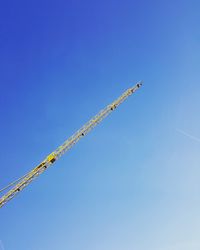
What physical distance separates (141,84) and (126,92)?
17.1 ft

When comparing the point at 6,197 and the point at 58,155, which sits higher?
the point at 58,155

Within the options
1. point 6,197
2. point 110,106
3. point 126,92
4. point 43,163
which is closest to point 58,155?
point 43,163

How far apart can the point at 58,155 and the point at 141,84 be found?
1341 inches

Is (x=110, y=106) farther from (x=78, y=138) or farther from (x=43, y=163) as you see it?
(x=43, y=163)

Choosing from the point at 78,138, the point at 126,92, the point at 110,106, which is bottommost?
the point at 78,138

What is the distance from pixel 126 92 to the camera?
9656 centimetres

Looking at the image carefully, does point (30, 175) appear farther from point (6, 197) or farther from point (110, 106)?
point (110, 106)

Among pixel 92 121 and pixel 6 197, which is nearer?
pixel 6 197

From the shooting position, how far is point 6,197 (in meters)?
70.4

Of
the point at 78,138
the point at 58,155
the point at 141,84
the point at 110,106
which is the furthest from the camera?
the point at 141,84

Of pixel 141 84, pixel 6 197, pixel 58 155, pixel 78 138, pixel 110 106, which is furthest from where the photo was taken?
pixel 141 84

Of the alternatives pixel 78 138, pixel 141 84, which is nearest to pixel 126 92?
pixel 141 84

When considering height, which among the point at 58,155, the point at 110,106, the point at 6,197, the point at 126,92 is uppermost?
the point at 126,92

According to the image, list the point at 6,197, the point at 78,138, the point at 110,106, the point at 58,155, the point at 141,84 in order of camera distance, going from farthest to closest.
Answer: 1. the point at 141,84
2. the point at 110,106
3. the point at 78,138
4. the point at 58,155
5. the point at 6,197
